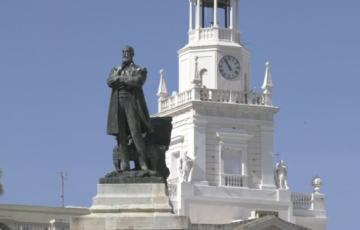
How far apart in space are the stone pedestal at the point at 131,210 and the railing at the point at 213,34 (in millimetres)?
59542

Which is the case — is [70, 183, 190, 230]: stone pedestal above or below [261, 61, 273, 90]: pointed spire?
below

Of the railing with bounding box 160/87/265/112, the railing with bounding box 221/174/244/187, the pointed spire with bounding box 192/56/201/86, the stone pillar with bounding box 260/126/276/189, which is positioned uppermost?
the pointed spire with bounding box 192/56/201/86

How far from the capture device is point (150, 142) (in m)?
26.6

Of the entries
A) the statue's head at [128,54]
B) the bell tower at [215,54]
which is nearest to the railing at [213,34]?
the bell tower at [215,54]

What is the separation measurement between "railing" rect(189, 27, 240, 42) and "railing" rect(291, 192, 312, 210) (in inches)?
367

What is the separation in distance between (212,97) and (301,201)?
27.4 ft

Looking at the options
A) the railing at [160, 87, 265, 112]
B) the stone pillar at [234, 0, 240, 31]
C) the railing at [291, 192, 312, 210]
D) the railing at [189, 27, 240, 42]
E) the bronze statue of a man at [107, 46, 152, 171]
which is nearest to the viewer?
the bronze statue of a man at [107, 46, 152, 171]

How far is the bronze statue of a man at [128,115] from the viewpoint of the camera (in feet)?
85.8

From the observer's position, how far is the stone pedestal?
998 inches

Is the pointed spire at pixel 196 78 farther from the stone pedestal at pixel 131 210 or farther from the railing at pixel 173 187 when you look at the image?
the stone pedestal at pixel 131 210

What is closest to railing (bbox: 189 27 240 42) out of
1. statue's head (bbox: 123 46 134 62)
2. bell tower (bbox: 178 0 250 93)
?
bell tower (bbox: 178 0 250 93)

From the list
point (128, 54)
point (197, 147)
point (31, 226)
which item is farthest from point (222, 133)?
point (128, 54)

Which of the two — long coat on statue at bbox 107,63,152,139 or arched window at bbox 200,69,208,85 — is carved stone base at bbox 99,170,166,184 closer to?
long coat on statue at bbox 107,63,152,139

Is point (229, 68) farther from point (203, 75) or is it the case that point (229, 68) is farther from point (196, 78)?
point (196, 78)
